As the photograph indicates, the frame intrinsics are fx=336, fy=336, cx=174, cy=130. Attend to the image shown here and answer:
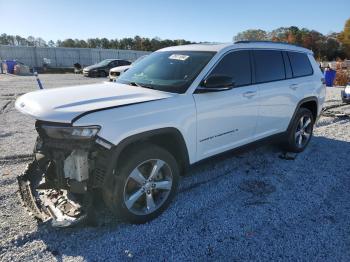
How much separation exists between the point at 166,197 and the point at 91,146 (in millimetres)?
1160

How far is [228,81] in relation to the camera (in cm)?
386

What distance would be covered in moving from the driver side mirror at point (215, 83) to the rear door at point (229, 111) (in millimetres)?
71

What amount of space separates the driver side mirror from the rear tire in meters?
2.28

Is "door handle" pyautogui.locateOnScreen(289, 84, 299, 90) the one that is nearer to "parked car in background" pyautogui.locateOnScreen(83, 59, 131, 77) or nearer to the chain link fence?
"parked car in background" pyautogui.locateOnScreen(83, 59, 131, 77)

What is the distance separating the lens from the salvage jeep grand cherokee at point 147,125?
3.12 metres

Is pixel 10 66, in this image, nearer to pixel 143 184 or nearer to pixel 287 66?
pixel 287 66

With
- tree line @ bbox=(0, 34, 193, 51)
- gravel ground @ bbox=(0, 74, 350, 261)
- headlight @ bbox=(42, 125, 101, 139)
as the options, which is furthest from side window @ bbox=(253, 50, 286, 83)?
tree line @ bbox=(0, 34, 193, 51)

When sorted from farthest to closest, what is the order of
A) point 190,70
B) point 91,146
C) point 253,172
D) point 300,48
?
point 300,48, point 253,172, point 190,70, point 91,146

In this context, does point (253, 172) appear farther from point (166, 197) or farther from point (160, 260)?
point (160, 260)

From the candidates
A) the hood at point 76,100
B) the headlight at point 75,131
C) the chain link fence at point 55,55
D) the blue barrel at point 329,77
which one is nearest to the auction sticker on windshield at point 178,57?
the hood at point 76,100

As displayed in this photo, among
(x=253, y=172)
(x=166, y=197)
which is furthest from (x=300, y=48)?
(x=166, y=197)

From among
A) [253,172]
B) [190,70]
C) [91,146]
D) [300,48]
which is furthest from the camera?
[300,48]

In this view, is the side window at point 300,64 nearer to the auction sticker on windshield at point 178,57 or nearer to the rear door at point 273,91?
the rear door at point 273,91

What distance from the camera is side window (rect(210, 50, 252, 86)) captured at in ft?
13.9
